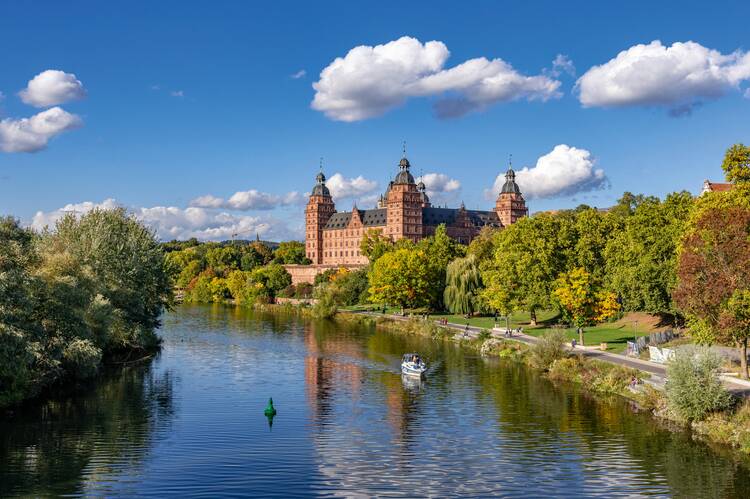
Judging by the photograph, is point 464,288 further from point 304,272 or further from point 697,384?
point 304,272

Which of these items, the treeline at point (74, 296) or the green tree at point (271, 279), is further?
the green tree at point (271, 279)

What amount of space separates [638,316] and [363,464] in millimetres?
48714

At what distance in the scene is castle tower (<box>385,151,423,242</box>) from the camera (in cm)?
17838

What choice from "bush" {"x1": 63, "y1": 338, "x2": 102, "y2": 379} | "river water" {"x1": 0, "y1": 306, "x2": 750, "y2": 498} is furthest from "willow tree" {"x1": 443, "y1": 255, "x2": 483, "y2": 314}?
"bush" {"x1": 63, "y1": 338, "x2": 102, "y2": 379}

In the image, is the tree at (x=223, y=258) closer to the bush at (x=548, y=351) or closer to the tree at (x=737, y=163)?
the bush at (x=548, y=351)

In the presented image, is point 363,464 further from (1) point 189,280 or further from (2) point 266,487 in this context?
(1) point 189,280

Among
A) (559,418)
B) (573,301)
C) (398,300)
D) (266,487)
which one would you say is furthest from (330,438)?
(398,300)

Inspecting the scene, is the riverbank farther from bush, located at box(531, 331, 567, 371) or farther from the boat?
the boat

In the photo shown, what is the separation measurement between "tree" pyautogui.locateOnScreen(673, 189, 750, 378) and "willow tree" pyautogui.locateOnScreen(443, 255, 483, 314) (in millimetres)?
47000

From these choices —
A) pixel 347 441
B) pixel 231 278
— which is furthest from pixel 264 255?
pixel 347 441

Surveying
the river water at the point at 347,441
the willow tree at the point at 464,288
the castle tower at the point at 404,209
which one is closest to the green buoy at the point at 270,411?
the river water at the point at 347,441

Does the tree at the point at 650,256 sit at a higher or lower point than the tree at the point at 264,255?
lower

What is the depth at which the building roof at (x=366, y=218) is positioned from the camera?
188m

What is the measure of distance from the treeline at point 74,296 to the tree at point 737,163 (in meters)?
38.1
